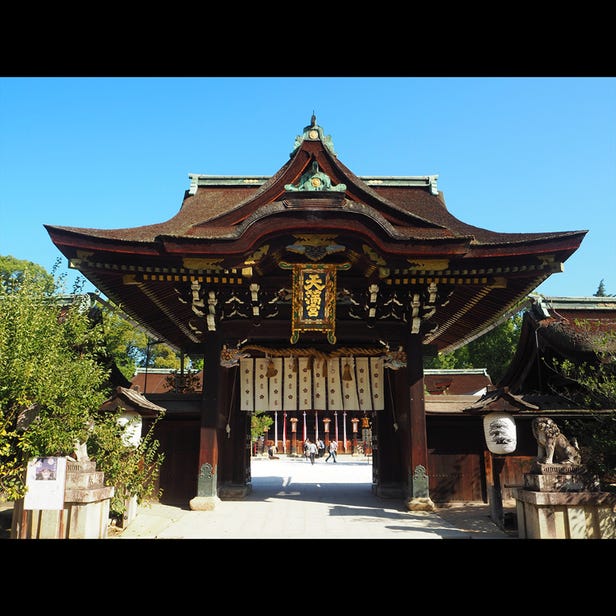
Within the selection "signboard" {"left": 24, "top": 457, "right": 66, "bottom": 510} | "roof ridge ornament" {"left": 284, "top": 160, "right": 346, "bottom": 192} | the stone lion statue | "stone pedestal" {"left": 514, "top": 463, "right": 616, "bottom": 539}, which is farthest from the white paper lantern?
"signboard" {"left": 24, "top": 457, "right": 66, "bottom": 510}

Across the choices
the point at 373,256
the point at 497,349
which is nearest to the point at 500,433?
the point at 373,256

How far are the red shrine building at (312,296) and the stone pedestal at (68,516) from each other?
3.82 m

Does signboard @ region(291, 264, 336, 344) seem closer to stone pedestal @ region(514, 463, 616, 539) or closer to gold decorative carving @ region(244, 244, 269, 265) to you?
gold decorative carving @ region(244, 244, 269, 265)

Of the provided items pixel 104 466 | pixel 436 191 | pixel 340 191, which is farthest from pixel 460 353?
pixel 104 466

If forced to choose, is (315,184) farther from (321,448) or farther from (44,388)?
(321,448)

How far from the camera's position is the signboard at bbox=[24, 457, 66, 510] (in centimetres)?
648

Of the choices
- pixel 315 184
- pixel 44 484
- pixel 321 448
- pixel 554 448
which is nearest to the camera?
pixel 44 484

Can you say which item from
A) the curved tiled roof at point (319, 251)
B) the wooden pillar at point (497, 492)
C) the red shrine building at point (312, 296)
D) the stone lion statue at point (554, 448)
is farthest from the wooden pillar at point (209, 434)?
the stone lion statue at point (554, 448)

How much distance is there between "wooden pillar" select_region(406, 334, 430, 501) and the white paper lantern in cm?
197

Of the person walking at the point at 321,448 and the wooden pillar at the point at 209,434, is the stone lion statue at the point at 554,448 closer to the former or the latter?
the wooden pillar at the point at 209,434

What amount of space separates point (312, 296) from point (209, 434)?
3659 mm

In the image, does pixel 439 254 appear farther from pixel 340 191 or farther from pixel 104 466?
pixel 104 466

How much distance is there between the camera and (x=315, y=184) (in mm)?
10609
